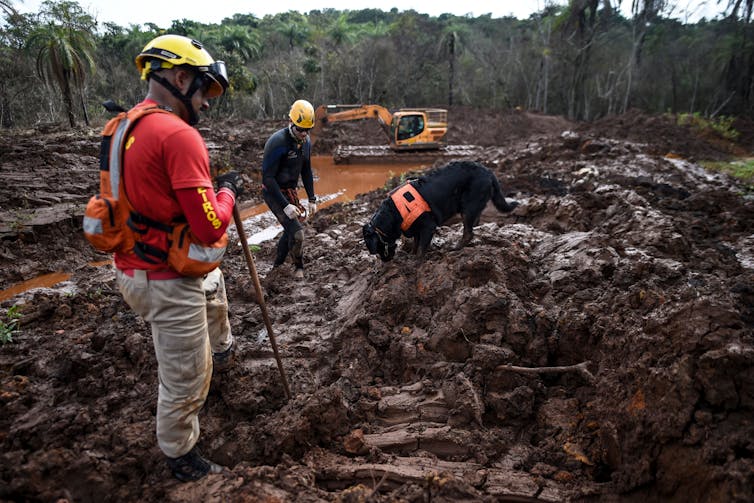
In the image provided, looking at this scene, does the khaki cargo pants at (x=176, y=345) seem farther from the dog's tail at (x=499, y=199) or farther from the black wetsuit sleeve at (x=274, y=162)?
the dog's tail at (x=499, y=199)

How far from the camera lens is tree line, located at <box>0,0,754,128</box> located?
2225 cm

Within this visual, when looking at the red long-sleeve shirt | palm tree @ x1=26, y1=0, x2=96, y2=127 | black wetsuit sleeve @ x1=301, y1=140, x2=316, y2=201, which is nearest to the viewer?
the red long-sleeve shirt

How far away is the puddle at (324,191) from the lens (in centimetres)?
690

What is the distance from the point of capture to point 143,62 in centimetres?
219

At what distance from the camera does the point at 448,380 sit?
3.21 m

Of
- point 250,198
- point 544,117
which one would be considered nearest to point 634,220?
point 250,198

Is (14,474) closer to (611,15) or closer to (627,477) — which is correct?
(627,477)

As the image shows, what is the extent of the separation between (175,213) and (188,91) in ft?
2.21

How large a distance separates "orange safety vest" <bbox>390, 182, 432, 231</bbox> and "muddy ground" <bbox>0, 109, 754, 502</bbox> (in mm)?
538

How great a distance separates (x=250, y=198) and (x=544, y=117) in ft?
70.5

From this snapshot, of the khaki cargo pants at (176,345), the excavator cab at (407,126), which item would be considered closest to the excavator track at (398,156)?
the excavator cab at (407,126)

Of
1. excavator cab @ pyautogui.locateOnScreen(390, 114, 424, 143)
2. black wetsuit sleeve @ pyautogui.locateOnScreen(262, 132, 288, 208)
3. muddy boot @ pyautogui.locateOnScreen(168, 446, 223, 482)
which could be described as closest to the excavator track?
excavator cab @ pyautogui.locateOnScreen(390, 114, 424, 143)

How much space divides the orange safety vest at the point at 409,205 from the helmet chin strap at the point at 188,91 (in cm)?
287

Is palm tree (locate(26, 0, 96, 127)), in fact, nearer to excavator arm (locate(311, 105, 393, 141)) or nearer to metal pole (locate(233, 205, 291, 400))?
excavator arm (locate(311, 105, 393, 141))
